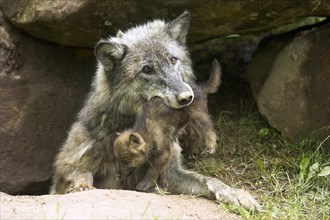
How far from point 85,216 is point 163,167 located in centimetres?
124

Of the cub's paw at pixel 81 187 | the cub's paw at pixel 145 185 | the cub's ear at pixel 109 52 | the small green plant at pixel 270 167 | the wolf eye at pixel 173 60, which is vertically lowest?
the small green plant at pixel 270 167

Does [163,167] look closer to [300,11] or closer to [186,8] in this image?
[186,8]

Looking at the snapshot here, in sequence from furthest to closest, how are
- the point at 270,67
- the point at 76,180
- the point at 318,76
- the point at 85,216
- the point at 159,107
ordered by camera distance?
the point at 270,67
the point at 318,76
the point at 76,180
the point at 159,107
the point at 85,216

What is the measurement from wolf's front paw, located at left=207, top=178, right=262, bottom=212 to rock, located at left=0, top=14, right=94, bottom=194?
2409 mm

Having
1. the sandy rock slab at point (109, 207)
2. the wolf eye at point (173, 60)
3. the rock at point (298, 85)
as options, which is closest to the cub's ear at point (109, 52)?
the wolf eye at point (173, 60)

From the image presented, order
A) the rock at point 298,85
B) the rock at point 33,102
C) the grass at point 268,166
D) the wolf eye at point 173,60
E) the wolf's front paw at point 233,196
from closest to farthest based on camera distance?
the wolf's front paw at point 233,196 → the grass at point 268,166 → the wolf eye at point 173,60 → the rock at point 298,85 → the rock at point 33,102

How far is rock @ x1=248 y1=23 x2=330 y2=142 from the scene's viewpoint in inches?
235

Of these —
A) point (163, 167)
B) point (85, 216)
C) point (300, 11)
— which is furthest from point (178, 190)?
point (300, 11)

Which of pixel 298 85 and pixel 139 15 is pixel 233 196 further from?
pixel 139 15

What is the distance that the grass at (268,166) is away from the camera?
496 cm

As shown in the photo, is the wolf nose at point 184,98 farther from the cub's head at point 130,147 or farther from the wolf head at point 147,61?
the cub's head at point 130,147

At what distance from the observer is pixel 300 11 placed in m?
5.52

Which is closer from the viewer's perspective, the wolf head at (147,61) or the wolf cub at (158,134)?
the wolf cub at (158,134)

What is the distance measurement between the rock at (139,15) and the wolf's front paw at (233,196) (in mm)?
1605
